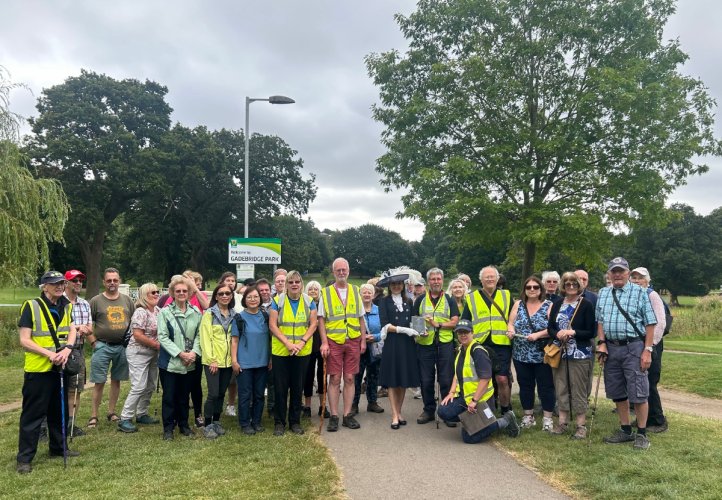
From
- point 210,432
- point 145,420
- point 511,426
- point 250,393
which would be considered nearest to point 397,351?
point 511,426

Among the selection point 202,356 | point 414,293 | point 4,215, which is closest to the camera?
point 202,356

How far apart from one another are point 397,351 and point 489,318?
4.20ft

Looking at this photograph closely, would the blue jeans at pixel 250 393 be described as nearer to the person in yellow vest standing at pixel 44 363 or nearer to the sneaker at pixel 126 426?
the sneaker at pixel 126 426

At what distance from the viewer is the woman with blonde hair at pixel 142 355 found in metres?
6.44

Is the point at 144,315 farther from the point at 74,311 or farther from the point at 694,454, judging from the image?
the point at 694,454

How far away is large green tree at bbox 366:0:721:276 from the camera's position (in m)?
13.1

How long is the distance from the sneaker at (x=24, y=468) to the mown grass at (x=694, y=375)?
10369 mm

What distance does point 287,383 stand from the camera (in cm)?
639

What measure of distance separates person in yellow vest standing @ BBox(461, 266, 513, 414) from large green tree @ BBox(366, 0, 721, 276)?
6584 mm

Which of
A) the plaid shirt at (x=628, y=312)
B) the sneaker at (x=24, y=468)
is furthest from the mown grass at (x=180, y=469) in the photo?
the plaid shirt at (x=628, y=312)

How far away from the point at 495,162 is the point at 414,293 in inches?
276

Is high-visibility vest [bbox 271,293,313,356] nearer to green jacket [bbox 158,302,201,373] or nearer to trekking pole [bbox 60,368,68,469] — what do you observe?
green jacket [bbox 158,302,201,373]

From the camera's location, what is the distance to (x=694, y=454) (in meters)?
5.13

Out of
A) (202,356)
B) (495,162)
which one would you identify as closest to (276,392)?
(202,356)
